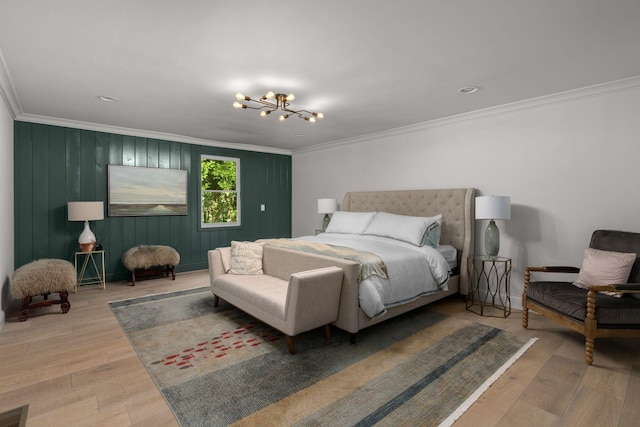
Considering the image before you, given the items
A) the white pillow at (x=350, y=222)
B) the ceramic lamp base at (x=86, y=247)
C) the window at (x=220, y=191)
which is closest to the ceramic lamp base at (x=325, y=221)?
the white pillow at (x=350, y=222)

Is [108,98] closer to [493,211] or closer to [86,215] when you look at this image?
[86,215]

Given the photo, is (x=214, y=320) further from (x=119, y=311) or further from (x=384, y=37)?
(x=384, y=37)

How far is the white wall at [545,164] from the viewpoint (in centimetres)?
310

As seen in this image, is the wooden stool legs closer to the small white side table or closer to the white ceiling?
the small white side table

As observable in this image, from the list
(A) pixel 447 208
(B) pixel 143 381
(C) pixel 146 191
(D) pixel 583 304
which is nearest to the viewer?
(B) pixel 143 381

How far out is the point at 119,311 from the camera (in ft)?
12.0

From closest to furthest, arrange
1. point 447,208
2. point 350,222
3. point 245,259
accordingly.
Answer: point 245,259
point 447,208
point 350,222

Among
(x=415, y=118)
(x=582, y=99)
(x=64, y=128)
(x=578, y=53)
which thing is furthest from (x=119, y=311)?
(x=582, y=99)

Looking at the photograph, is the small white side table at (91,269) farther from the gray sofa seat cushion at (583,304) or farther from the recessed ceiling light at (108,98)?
the gray sofa seat cushion at (583,304)

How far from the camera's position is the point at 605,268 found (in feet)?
9.04

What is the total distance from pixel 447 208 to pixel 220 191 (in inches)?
159

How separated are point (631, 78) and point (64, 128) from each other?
6.62 meters

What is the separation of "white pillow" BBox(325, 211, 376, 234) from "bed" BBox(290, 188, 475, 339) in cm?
16

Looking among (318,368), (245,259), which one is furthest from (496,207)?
(245,259)
